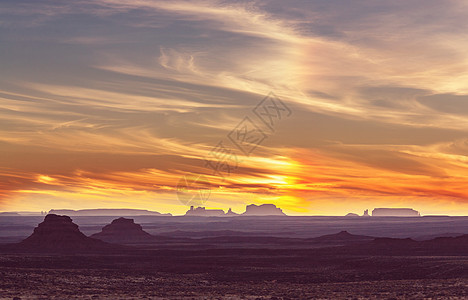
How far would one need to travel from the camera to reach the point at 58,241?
142 m

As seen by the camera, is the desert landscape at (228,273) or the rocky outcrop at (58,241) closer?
the desert landscape at (228,273)

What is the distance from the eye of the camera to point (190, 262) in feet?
346

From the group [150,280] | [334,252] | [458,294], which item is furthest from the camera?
[334,252]

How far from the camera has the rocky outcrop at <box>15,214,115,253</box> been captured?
138 metres

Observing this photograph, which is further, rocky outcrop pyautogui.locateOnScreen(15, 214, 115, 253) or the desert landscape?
rocky outcrop pyautogui.locateOnScreen(15, 214, 115, 253)

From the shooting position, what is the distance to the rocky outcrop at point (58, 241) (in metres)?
138

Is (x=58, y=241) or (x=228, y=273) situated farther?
(x=58, y=241)

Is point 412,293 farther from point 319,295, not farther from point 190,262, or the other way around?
point 190,262

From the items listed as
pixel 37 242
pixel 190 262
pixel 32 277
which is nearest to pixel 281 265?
pixel 190 262

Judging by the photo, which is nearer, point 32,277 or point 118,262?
point 32,277

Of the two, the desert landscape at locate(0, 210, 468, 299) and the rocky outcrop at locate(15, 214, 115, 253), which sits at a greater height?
the rocky outcrop at locate(15, 214, 115, 253)

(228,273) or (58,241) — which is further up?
(58,241)

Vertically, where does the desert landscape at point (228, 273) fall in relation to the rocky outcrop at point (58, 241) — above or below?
below

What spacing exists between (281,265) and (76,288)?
48.9m
